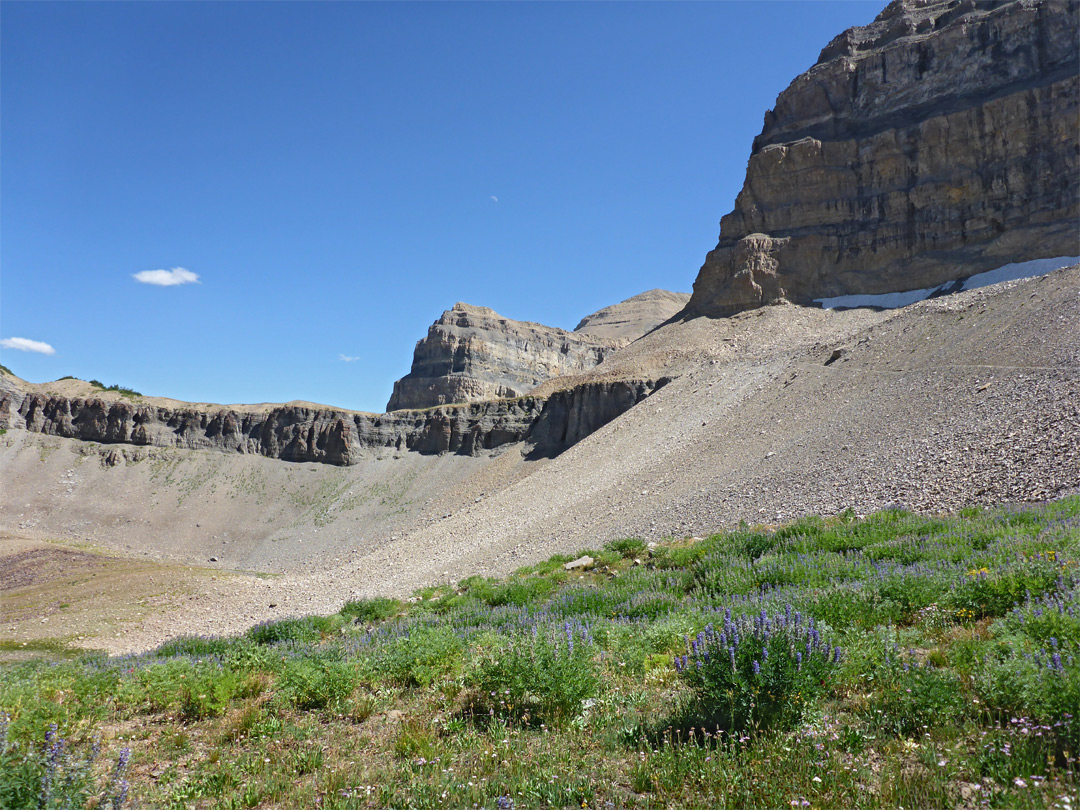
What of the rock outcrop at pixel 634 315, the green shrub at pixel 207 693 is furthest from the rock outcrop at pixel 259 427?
the rock outcrop at pixel 634 315

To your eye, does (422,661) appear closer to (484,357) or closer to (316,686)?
(316,686)

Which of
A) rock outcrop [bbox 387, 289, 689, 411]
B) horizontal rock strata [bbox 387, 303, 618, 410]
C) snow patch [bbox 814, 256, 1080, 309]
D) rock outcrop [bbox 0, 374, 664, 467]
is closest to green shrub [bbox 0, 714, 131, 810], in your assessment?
snow patch [bbox 814, 256, 1080, 309]

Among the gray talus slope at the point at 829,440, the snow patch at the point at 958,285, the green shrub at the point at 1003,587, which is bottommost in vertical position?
the green shrub at the point at 1003,587

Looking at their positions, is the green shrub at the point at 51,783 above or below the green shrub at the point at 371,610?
above

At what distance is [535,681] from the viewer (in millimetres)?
5281

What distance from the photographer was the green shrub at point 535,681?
5105mm

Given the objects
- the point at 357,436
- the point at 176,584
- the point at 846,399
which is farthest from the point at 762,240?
the point at 176,584

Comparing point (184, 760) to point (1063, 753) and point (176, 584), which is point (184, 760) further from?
point (176, 584)

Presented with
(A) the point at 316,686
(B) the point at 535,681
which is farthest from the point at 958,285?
(A) the point at 316,686

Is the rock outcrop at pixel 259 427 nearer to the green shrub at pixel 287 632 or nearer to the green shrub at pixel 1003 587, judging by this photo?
the green shrub at pixel 287 632

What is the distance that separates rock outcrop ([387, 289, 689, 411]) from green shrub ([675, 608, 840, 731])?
10286cm

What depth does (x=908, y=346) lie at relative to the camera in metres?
31.9

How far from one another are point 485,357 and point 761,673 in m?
116

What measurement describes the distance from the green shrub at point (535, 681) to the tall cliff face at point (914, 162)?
59.6m
